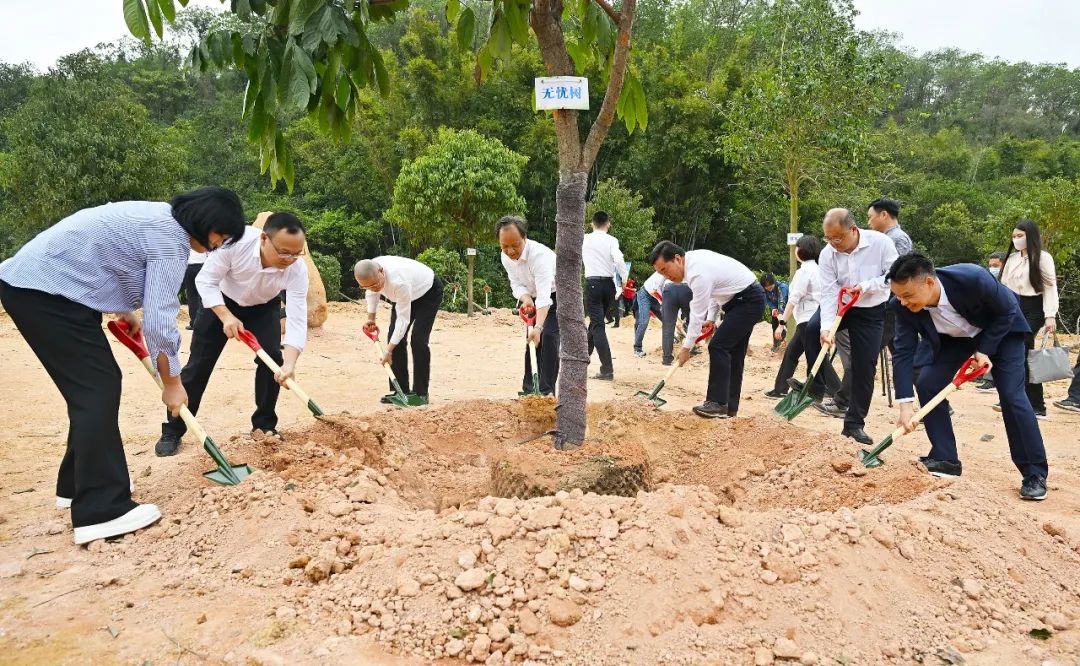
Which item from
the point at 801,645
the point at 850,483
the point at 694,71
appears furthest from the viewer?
the point at 694,71

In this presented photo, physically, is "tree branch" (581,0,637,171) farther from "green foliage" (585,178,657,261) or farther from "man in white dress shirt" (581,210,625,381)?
"green foliage" (585,178,657,261)

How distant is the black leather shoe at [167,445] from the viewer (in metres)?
4.22

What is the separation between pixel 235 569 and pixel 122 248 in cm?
143

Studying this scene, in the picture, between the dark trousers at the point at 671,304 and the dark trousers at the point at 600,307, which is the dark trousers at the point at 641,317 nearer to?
the dark trousers at the point at 671,304

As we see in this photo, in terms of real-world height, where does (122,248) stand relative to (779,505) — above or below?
above

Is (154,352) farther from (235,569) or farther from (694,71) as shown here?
(694,71)

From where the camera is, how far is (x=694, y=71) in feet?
72.4

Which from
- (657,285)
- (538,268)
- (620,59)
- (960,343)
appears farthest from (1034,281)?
(620,59)

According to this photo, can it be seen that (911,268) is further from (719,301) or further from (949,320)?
(719,301)

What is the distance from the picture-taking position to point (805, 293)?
666 cm

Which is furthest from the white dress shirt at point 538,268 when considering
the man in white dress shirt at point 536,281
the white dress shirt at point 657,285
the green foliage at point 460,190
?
the green foliage at point 460,190

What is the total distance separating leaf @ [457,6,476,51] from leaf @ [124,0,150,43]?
1.16m

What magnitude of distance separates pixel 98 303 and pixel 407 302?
8.84 feet

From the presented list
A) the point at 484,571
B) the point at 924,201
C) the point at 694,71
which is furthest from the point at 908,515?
the point at 924,201
